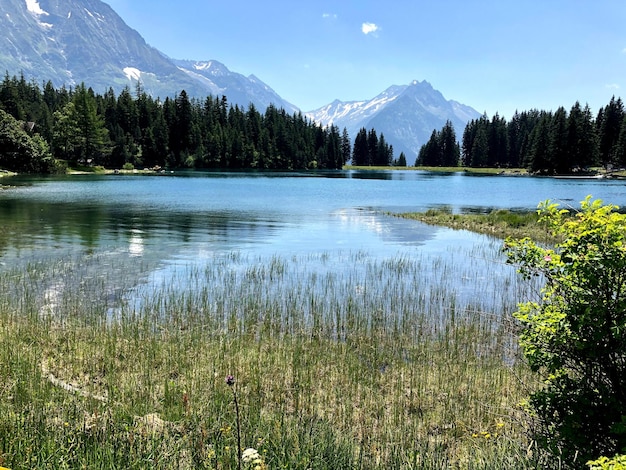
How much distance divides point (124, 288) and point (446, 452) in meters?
13.2

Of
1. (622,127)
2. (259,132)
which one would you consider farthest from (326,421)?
(259,132)

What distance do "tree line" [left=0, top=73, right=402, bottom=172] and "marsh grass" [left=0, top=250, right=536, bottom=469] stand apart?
9227 centimetres

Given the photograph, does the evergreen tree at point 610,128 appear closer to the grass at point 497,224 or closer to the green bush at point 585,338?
the grass at point 497,224

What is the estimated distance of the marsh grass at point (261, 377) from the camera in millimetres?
5746

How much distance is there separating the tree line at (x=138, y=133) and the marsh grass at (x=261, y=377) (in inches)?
3633

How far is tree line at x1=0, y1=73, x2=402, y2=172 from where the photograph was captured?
381 feet

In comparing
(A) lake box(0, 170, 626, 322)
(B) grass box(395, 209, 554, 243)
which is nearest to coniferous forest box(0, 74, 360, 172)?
(A) lake box(0, 170, 626, 322)

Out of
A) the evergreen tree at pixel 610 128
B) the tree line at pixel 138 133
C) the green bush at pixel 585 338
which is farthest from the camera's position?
the evergreen tree at pixel 610 128

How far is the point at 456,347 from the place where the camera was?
11.0m

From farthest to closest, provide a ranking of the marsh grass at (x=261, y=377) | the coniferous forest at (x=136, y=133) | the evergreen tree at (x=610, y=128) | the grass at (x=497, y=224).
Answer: the evergreen tree at (x=610, y=128) < the coniferous forest at (x=136, y=133) < the grass at (x=497, y=224) < the marsh grass at (x=261, y=377)

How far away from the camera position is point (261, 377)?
29.2 ft

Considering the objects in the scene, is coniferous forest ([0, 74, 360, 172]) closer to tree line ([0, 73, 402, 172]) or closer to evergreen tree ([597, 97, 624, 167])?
tree line ([0, 73, 402, 172])

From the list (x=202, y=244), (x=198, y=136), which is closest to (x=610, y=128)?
(x=198, y=136)

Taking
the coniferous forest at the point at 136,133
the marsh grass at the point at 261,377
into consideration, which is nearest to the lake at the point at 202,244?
the marsh grass at the point at 261,377
